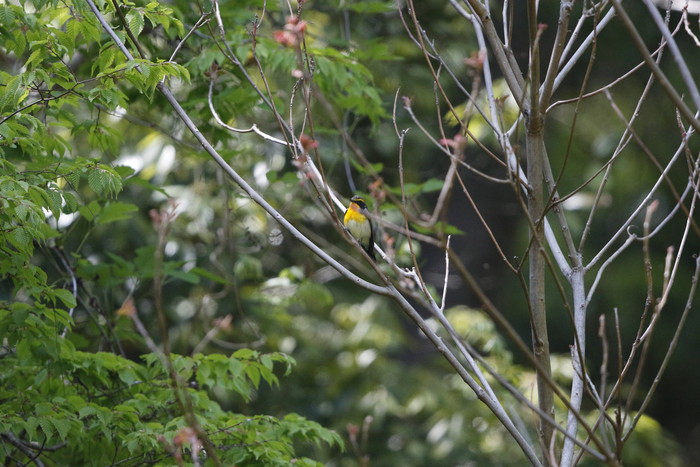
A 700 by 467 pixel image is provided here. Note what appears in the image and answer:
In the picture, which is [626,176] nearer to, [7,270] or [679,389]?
[679,389]

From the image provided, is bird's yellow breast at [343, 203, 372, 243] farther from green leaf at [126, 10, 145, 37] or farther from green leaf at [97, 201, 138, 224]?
green leaf at [126, 10, 145, 37]

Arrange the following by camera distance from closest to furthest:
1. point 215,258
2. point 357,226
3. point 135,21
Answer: point 135,21
point 357,226
point 215,258

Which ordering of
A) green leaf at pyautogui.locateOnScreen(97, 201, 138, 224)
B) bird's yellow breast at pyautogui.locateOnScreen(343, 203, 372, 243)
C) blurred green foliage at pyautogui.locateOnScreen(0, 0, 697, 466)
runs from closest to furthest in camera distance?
blurred green foliage at pyautogui.locateOnScreen(0, 0, 697, 466) < green leaf at pyautogui.locateOnScreen(97, 201, 138, 224) < bird's yellow breast at pyautogui.locateOnScreen(343, 203, 372, 243)

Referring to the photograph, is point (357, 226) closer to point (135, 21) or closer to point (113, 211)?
point (113, 211)

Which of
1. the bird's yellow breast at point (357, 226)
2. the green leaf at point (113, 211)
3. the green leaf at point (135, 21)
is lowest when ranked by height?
the bird's yellow breast at point (357, 226)

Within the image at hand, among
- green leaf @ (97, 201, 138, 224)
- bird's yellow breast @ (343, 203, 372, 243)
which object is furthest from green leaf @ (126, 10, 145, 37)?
bird's yellow breast @ (343, 203, 372, 243)

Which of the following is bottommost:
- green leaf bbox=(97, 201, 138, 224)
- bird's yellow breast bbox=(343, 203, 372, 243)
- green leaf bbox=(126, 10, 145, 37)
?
bird's yellow breast bbox=(343, 203, 372, 243)

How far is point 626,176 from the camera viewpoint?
33.1 ft

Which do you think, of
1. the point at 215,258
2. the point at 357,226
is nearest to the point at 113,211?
the point at 357,226

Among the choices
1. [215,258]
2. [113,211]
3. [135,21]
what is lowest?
[215,258]

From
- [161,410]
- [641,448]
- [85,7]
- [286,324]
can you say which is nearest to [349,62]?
[85,7]

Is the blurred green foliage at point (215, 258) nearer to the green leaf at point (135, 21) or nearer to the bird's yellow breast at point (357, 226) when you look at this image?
the green leaf at point (135, 21)

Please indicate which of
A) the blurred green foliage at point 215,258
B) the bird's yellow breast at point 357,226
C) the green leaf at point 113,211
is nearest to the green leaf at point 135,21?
the blurred green foliage at point 215,258

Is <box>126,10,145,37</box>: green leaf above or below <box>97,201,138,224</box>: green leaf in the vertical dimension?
above
